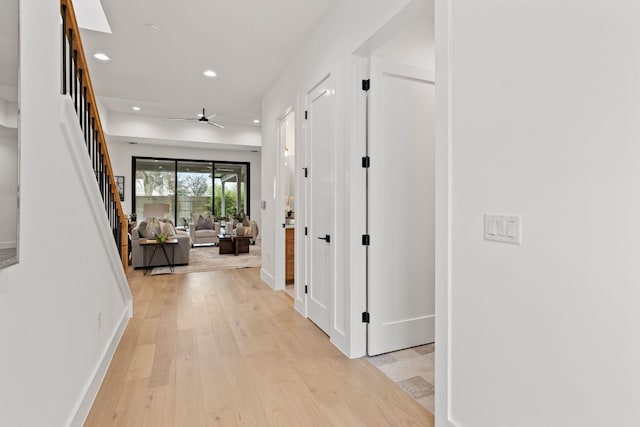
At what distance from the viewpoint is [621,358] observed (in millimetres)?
1027

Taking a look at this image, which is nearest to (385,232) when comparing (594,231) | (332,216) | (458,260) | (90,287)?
(332,216)

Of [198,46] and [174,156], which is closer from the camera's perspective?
[198,46]

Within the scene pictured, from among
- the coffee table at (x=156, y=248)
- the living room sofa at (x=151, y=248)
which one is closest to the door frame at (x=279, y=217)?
the coffee table at (x=156, y=248)

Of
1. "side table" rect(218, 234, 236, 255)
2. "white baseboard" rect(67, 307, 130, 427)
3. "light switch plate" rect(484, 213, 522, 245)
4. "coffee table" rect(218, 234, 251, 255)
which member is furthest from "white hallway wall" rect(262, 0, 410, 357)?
"side table" rect(218, 234, 236, 255)

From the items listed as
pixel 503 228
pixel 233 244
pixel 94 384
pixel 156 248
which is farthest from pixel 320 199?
pixel 233 244

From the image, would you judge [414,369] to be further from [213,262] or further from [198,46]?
[213,262]

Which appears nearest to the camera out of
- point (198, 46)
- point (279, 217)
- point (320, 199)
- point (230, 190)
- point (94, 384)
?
point (94, 384)

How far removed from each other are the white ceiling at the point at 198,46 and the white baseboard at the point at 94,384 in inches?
107

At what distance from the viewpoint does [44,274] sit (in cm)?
147

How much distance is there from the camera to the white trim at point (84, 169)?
1.83 metres

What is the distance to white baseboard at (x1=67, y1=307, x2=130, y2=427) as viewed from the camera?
5.77ft

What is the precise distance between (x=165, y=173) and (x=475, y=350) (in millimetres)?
9358

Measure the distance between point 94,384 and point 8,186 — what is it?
1.53 meters

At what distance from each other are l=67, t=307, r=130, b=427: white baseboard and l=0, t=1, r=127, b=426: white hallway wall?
0.12 feet
